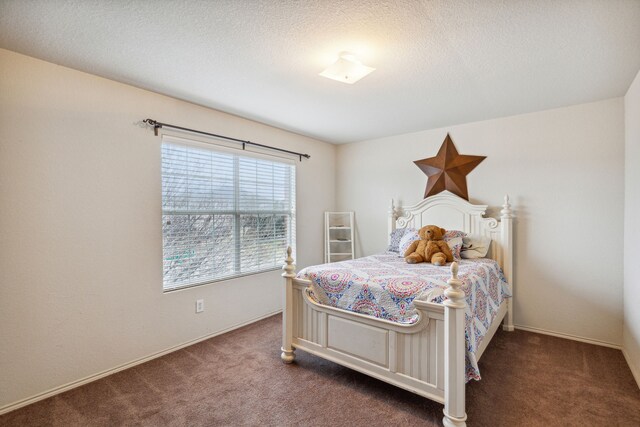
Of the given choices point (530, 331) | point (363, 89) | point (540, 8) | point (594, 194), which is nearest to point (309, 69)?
point (363, 89)

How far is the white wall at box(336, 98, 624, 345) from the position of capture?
2.81 m

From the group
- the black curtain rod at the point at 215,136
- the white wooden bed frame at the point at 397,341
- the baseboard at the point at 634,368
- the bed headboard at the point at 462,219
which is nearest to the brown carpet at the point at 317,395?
the baseboard at the point at 634,368

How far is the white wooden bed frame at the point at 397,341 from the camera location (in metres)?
1.71

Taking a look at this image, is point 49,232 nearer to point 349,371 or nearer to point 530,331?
point 349,371

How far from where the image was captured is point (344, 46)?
1.89 metres

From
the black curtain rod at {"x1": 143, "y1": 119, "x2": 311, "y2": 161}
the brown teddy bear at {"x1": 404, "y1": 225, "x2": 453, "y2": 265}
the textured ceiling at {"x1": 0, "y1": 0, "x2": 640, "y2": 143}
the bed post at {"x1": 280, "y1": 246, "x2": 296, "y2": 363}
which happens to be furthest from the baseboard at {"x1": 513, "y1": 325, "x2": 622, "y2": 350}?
the black curtain rod at {"x1": 143, "y1": 119, "x2": 311, "y2": 161}

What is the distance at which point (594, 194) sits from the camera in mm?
2871

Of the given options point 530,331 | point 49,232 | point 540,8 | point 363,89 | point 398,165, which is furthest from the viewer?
point 398,165

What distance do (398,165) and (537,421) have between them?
9.61 feet

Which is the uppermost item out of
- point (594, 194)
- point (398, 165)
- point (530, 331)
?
point (398, 165)

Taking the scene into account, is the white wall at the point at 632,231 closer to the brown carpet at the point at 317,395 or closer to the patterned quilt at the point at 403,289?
the brown carpet at the point at 317,395

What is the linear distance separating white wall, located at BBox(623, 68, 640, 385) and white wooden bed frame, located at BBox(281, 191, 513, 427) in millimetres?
882

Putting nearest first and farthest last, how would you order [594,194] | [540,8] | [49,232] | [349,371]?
[540,8]
[49,232]
[349,371]
[594,194]

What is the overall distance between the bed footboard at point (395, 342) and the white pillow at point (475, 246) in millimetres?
1545
